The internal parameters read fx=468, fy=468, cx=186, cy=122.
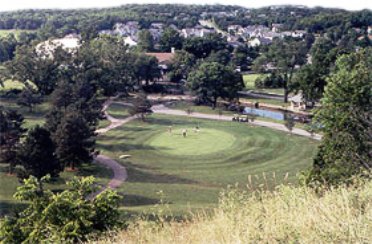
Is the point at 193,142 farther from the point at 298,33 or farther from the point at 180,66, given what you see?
the point at 298,33

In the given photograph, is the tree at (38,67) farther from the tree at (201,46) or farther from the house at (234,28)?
the house at (234,28)

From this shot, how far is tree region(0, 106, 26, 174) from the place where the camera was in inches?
879

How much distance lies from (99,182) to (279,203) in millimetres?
16195

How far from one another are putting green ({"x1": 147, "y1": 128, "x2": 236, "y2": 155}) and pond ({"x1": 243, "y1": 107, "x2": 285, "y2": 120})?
8.85 m

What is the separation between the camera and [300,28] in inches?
3821

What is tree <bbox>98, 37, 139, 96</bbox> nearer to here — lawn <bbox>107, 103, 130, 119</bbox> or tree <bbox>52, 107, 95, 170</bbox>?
lawn <bbox>107, 103, 130, 119</bbox>

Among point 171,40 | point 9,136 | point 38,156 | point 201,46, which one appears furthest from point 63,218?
point 171,40

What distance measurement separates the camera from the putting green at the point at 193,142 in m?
28.5

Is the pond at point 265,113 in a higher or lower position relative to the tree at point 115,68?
lower

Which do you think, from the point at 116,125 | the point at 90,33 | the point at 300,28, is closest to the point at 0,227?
the point at 116,125

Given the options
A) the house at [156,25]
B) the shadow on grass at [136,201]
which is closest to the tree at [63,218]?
the shadow on grass at [136,201]

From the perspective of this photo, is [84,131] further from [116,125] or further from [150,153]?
[116,125]

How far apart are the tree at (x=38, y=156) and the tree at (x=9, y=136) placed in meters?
1.00

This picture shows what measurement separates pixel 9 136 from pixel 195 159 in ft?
33.0
